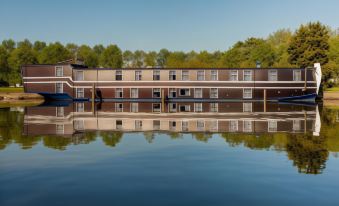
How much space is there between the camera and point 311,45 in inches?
2660

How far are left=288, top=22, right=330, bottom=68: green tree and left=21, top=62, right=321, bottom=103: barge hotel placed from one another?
17906 mm

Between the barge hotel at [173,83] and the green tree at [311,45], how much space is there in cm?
1791

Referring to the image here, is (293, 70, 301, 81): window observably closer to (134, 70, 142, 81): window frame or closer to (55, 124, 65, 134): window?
(134, 70, 142, 81): window frame

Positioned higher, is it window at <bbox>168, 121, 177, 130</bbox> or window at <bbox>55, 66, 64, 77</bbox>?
window at <bbox>55, 66, 64, 77</bbox>

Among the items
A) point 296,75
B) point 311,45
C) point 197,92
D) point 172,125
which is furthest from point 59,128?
point 311,45

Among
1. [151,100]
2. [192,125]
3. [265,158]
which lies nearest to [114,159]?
[265,158]

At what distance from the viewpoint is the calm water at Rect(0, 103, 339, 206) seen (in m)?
8.27

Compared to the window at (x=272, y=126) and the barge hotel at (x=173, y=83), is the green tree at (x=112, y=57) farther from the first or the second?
the window at (x=272, y=126)

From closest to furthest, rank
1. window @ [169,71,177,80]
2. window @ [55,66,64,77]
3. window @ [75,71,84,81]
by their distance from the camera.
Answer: window @ [169,71,177,80], window @ [75,71,84,81], window @ [55,66,64,77]

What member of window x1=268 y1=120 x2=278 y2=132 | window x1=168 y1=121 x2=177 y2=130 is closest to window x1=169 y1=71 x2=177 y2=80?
window x1=168 y1=121 x2=177 y2=130

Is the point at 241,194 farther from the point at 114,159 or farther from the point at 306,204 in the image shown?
the point at 114,159

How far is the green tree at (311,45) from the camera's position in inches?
2623

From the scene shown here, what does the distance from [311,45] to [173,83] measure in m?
31.2

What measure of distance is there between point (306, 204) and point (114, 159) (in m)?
6.55
